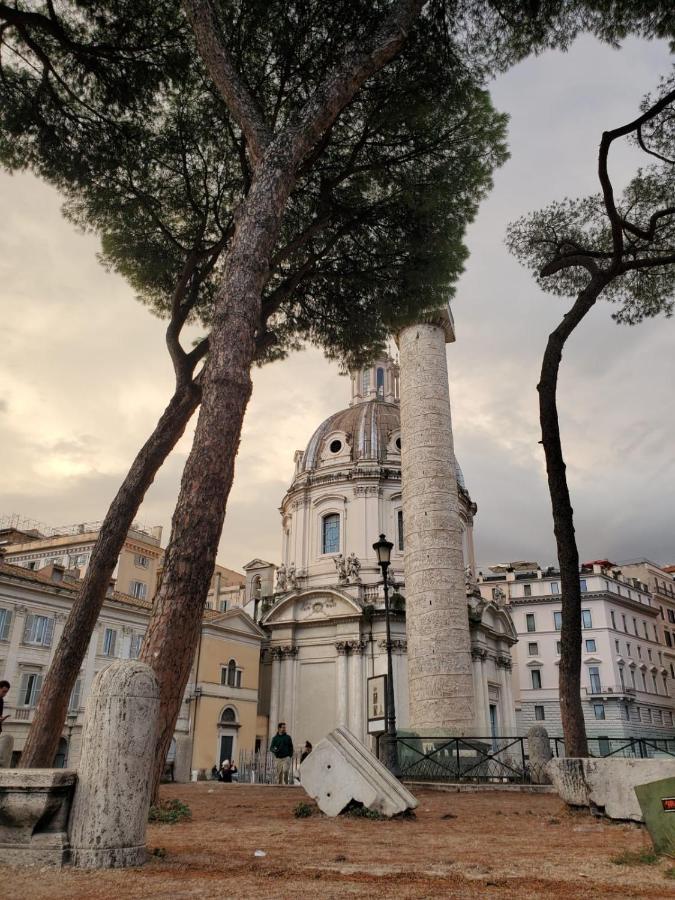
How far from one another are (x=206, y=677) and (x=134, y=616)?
3.91 m

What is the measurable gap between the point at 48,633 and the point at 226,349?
21.8 m

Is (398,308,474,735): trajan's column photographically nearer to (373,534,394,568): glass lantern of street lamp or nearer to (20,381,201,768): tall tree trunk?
(373,534,394,568): glass lantern of street lamp

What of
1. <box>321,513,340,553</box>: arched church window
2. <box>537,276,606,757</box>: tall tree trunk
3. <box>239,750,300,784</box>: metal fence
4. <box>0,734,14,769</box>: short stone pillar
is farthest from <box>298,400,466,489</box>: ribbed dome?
<box>0,734,14,769</box>: short stone pillar

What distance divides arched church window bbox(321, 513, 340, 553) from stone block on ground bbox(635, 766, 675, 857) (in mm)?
29901

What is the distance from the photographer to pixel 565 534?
995 centimetres

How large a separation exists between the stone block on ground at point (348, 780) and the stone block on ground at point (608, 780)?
5.45ft

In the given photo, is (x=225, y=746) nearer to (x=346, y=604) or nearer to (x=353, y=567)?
(x=346, y=604)

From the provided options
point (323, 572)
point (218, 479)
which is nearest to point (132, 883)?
point (218, 479)

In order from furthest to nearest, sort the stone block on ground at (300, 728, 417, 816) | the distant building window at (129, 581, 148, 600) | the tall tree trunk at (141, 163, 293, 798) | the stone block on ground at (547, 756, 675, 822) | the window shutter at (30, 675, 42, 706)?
the distant building window at (129, 581, 148, 600), the window shutter at (30, 675, 42, 706), the stone block on ground at (300, 728, 417, 816), the stone block on ground at (547, 756, 675, 822), the tall tree trunk at (141, 163, 293, 798)

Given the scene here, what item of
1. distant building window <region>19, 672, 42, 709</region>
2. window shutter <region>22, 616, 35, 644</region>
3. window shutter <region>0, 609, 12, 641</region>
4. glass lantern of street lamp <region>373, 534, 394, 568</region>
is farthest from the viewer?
window shutter <region>22, 616, 35, 644</region>

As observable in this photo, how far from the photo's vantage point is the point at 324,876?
381 centimetres

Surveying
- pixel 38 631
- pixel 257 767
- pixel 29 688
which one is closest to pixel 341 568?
pixel 257 767

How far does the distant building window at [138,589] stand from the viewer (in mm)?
38875

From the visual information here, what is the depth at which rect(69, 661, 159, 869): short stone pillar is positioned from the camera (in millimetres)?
3756
